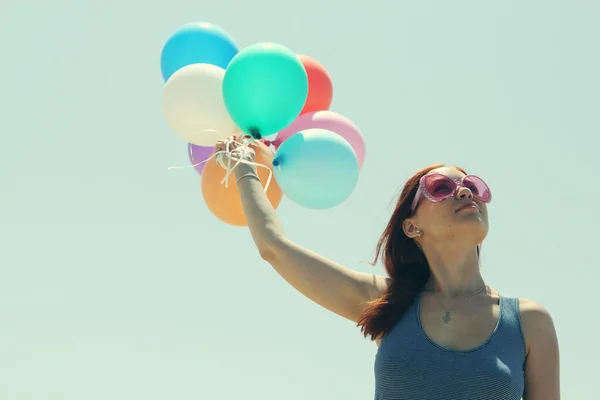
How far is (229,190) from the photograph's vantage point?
4953 millimetres

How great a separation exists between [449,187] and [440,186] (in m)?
0.05

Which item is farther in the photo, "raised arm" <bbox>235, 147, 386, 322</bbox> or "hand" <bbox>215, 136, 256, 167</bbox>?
"hand" <bbox>215, 136, 256, 167</bbox>

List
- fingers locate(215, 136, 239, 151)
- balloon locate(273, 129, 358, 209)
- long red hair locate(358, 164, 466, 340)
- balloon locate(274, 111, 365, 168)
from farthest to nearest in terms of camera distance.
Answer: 1. balloon locate(274, 111, 365, 168)
2. balloon locate(273, 129, 358, 209)
3. fingers locate(215, 136, 239, 151)
4. long red hair locate(358, 164, 466, 340)

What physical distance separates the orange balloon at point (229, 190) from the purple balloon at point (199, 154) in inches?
13.1

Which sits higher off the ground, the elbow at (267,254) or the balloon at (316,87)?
the balloon at (316,87)

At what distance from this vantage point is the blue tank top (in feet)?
10.6

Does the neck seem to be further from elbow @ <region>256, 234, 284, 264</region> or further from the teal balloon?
the teal balloon

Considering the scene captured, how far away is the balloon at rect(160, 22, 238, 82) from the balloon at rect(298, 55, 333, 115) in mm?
667

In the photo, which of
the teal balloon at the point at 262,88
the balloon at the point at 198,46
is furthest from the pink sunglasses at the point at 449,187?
the balloon at the point at 198,46

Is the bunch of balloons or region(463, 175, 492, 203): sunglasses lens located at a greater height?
the bunch of balloons

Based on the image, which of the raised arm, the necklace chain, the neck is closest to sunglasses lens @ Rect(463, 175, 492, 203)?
the neck

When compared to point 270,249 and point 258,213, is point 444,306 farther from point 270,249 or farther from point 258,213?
point 258,213

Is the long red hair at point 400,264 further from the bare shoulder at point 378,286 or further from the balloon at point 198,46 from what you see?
the balloon at point 198,46

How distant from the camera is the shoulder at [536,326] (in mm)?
3357
